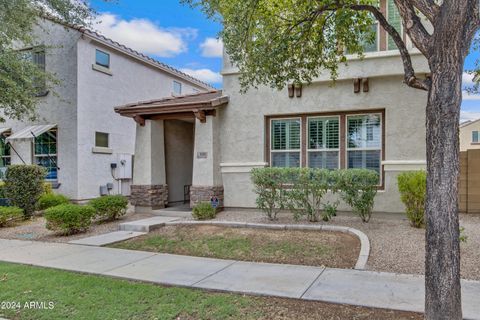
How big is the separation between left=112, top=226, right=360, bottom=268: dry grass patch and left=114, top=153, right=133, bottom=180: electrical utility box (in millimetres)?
7911

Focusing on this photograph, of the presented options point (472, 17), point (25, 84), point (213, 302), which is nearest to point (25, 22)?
point (25, 84)

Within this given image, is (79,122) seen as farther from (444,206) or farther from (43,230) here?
(444,206)

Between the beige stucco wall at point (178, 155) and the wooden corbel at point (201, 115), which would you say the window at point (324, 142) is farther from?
the beige stucco wall at point (178, 155)

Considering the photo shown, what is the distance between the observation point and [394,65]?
34.3 ft

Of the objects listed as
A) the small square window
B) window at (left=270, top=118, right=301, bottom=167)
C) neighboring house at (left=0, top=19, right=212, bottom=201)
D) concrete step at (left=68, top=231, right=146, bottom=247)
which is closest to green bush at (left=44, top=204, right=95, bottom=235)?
concrete step at (left=68, top=231, right=146, bottom=247)

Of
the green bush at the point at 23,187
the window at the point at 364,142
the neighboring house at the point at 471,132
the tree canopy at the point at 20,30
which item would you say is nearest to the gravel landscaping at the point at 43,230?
the green bush at the point at 23,187

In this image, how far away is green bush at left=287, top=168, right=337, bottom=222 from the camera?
9750 millimetres

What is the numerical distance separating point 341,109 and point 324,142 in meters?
1.14

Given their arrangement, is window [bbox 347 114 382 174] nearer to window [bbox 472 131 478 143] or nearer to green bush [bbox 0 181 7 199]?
green bush [bbox 0 181 7 199]

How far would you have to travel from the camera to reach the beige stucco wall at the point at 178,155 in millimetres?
14352

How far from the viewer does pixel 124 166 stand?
675 inches

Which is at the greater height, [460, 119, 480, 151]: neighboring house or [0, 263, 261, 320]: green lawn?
[460, 119, 480, 151]: neighboring house

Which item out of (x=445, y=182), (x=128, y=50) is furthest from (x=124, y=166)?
(x=445, y=182)

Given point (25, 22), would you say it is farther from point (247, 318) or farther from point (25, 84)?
point (247, 318)
